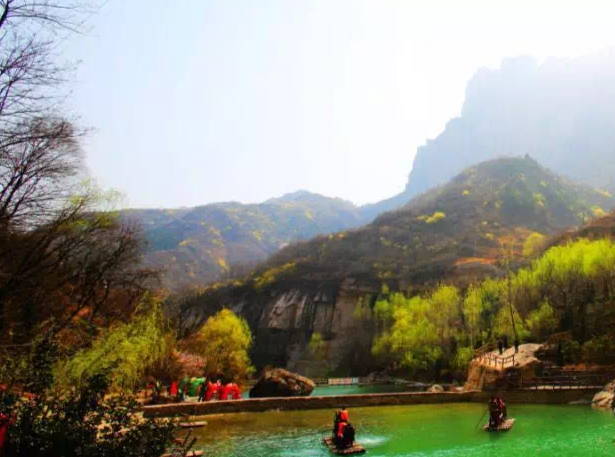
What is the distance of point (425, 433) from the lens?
2348cm

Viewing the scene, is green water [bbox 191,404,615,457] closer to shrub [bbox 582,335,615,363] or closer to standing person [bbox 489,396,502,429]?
standing person [bbox 489,396,502,429]

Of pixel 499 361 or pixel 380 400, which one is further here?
pixel 499 361

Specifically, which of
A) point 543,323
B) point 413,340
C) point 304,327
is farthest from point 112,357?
point 304,327

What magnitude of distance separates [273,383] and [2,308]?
29.8 metres

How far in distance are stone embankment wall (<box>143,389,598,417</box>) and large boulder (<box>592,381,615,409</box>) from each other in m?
2.12

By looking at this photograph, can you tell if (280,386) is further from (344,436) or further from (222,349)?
(344,436)

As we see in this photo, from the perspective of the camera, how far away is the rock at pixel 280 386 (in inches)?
1615

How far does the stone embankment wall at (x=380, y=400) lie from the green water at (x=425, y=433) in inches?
48.6

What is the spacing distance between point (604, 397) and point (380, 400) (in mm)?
13077

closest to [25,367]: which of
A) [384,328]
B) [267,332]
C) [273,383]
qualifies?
[273,383]

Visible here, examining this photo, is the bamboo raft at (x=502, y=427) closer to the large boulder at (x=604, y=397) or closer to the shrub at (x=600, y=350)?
the large boulder at (x=604, y=397)

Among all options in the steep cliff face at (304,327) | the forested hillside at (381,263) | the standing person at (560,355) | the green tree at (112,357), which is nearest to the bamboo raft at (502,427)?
the green tree at (112,357)

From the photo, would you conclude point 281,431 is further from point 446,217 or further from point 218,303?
point 446,217

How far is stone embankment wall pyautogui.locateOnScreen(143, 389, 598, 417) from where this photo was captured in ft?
107
